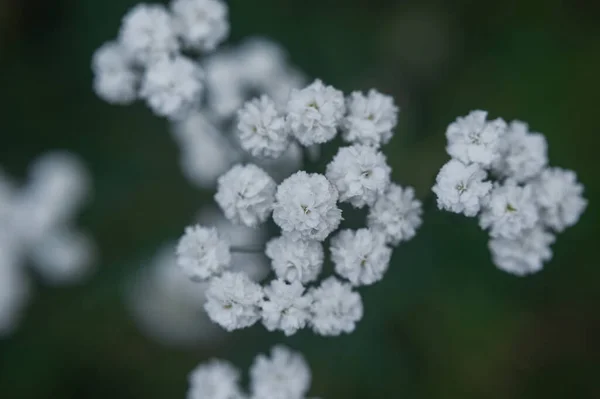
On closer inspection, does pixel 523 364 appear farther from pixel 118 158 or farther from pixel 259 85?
pixel 118 158

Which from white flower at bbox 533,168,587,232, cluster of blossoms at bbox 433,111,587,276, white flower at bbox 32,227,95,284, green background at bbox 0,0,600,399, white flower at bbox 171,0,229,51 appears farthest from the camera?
white flower at bbox 32,227,95,284

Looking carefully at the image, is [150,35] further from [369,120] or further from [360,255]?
[360,255]

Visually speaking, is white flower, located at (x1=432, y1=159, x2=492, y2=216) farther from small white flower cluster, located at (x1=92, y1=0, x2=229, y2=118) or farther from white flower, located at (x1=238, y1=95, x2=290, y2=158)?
small white flower cluster, located at (x1=92, y1=0, x2=229, y2=118)

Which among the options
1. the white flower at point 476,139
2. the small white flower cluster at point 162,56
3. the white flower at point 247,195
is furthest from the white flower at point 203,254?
the white flower at point 476,139

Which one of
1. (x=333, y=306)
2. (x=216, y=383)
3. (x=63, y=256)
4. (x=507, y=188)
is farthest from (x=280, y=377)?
(x=63, y=256)

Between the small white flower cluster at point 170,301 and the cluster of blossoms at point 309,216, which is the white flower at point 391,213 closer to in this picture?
the cluster of blossoms at point 309,216

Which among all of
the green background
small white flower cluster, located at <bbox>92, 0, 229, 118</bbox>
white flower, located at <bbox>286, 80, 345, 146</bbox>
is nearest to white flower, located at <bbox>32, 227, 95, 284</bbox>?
the green background

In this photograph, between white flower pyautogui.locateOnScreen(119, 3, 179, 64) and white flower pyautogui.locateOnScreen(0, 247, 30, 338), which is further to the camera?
white flower pyautogui.locateOnScreen(0, 247, 30, 338)

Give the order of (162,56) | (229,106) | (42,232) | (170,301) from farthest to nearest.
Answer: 1. (42,232)
2. (170,301)
3. (229,106)
4. (162,56)
